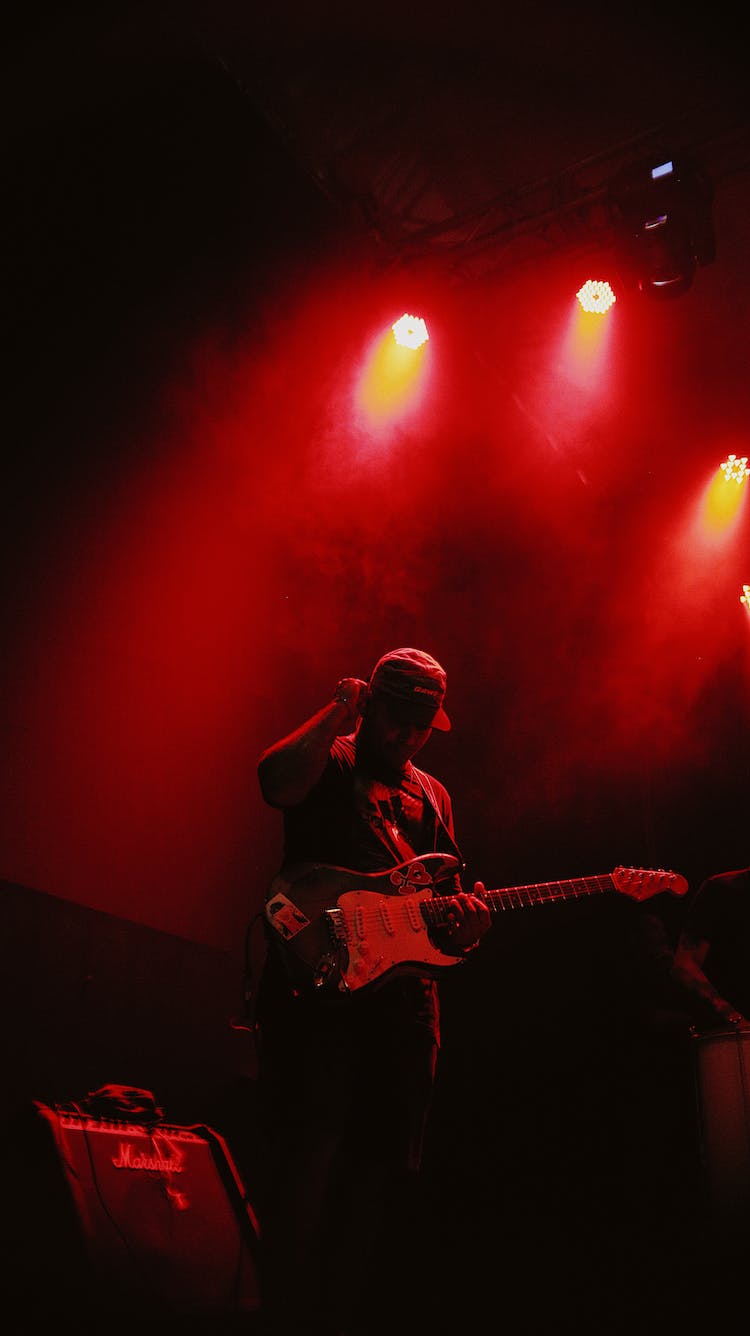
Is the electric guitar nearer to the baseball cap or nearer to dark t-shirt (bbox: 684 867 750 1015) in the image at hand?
the baseball cap

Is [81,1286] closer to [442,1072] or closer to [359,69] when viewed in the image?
[442,1072]

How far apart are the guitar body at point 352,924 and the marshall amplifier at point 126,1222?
1.97 ft

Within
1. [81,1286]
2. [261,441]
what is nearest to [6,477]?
[261,441]

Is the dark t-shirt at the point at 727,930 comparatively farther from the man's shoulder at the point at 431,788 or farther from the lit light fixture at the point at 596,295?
the lit light fixture at the point at 596,295

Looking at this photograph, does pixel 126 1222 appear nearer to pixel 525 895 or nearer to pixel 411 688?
pixel 525 895

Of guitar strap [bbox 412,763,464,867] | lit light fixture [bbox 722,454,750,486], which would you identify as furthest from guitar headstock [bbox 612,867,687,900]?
lit light fixture [bbox 722,454,750,486]

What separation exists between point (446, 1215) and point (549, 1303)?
2.05 ft

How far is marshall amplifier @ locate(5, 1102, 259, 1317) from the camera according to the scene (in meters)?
1.88

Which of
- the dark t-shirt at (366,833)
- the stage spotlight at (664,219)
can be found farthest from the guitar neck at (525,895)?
the stage spotlight at (664,219)

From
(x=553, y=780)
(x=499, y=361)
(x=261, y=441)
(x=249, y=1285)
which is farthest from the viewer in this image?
(x=499, y=361)

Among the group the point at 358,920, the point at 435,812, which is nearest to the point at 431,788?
the point at 435,812

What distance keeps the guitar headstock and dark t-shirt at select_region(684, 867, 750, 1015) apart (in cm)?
78

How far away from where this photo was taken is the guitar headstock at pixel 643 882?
9.84 ft

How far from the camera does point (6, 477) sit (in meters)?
3.13
